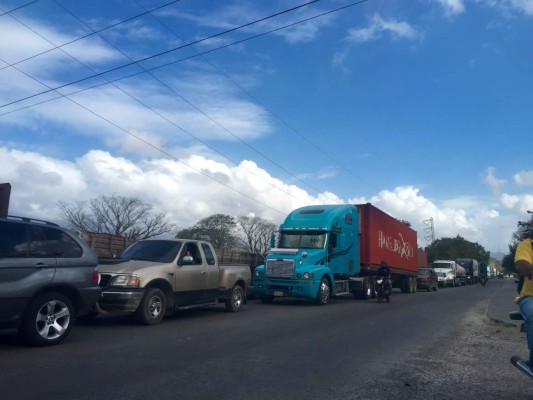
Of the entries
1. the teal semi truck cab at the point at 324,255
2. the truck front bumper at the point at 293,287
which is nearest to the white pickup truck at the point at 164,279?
the truck front bumper at the point at 293,287

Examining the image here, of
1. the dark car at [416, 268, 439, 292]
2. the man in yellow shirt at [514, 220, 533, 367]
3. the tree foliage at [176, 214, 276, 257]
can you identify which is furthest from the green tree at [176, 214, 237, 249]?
the man in yellow shirt at [514, 220, 533, 367]

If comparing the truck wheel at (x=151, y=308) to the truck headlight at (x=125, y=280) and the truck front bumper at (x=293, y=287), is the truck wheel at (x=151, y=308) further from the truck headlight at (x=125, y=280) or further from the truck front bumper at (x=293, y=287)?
the truck front bumper at (x=293, y=287)

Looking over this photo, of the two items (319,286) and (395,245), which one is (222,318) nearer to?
(319,286)

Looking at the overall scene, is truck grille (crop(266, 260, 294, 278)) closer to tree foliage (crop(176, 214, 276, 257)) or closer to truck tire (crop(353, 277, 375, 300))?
truck tire (crop(353, 277, 375, 300))

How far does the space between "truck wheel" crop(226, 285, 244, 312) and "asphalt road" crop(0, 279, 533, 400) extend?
2121 millimetres

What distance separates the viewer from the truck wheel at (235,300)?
13.8 metres

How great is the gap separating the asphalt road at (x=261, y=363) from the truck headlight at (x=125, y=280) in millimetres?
858

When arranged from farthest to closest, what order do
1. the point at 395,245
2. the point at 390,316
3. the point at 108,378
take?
the point at 395,245 → the point at 390,316 → the point at 108,378

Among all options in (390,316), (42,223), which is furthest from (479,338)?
(42,223)

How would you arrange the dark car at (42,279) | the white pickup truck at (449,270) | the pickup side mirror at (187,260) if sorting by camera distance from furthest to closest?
the white pickup truck at (449,270)
the pickup side mirror at (187,260)
the dark car at (42,279)

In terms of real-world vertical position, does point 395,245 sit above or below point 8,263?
above

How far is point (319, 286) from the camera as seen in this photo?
1745cm

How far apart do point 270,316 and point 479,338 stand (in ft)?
16.9

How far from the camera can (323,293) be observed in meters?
17.9
